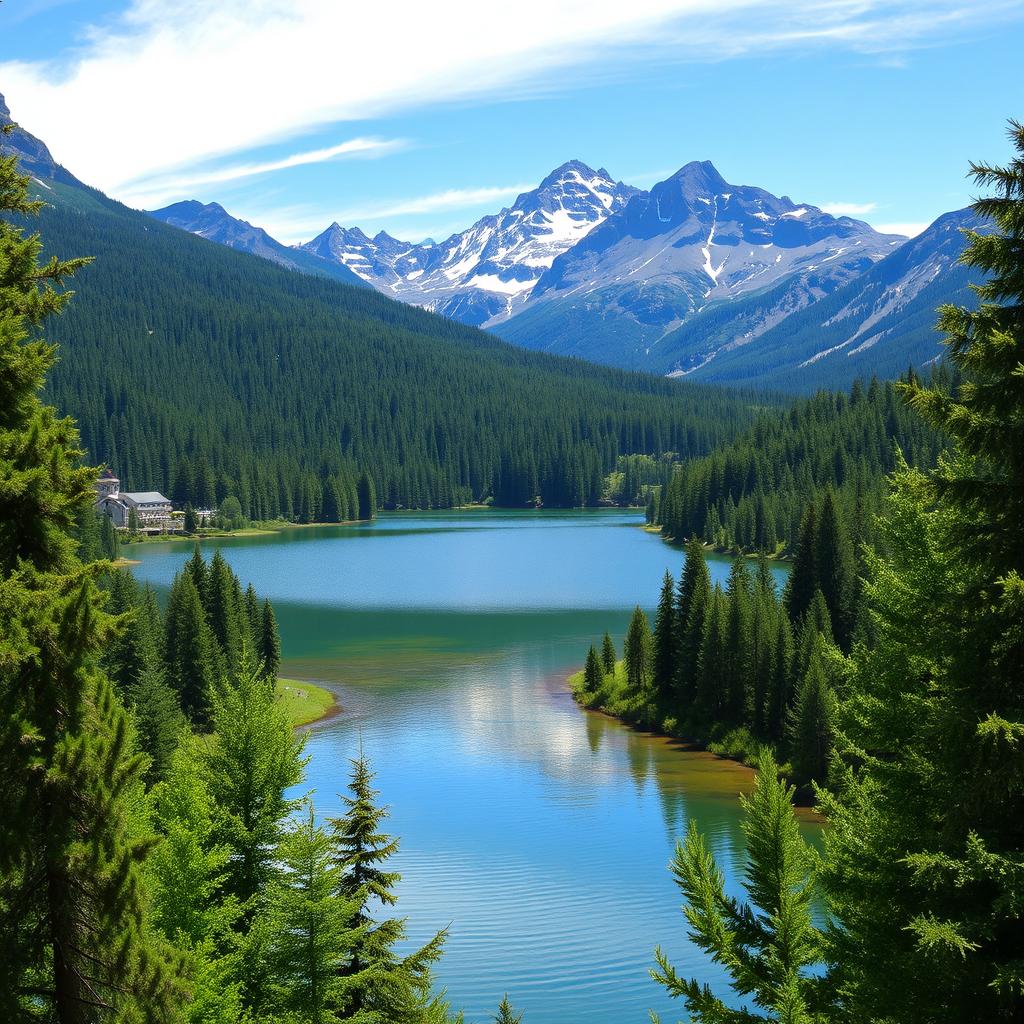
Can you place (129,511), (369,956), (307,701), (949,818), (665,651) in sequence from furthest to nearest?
(129,511) < (307,701) < (665,651) < (369,956) < (949,818)

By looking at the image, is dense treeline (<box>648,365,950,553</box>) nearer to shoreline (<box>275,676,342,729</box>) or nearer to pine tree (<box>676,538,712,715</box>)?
pine tree (<box>676,538,712,715</box>)

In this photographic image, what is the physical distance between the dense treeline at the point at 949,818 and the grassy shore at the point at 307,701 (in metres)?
48.2

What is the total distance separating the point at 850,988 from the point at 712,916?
1.67 m

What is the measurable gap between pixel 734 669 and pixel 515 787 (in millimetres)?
13844

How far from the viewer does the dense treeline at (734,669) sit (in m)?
51.6

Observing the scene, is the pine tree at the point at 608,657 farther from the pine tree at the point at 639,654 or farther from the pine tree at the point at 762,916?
the pine tree at the point at 762,916

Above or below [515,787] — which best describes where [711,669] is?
above

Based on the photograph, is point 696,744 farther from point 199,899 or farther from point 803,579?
point 199,899

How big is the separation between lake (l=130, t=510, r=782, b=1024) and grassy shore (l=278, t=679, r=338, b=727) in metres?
1.03

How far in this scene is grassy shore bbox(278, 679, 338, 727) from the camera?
61.3 m

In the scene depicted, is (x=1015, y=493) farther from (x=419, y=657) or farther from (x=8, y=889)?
(x=419, y=657)

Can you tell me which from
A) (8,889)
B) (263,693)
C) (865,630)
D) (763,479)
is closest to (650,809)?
(865,630)

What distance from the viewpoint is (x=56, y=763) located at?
412 inches

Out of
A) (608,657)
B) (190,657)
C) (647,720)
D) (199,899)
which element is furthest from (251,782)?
(608,657)
